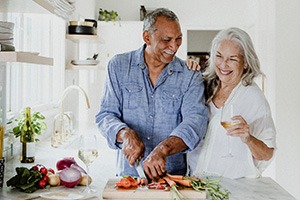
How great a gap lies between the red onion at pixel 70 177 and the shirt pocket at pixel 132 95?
443 millimetres

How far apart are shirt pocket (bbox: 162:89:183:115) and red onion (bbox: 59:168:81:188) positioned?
0.53 metres

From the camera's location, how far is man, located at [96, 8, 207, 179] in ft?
6.84

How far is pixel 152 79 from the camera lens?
7.19 ft

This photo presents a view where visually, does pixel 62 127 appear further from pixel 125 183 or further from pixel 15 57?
pixel 125 183

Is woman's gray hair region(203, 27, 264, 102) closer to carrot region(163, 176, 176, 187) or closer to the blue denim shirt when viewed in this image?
the blue denim shirt

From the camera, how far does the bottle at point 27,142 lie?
273 centimetres

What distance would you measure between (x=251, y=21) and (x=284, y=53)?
2.03 meters

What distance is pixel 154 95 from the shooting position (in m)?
2.16

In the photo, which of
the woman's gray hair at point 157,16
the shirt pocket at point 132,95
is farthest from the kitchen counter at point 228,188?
the woman's gray hair at point 157,16

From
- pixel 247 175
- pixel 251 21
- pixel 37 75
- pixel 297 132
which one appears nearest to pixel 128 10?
pixel 251 21

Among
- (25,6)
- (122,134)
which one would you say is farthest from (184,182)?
(25,6)

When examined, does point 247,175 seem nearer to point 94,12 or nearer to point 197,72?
point 197,72

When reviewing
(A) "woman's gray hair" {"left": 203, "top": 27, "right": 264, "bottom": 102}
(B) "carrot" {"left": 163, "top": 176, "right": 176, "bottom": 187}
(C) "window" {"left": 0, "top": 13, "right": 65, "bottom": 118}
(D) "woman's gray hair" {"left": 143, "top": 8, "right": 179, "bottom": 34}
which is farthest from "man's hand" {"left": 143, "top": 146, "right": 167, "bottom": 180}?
(C) "window" {"left": 0, "top": 13, "right": 65, "bottom": 118}

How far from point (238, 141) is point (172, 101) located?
0.36 m
